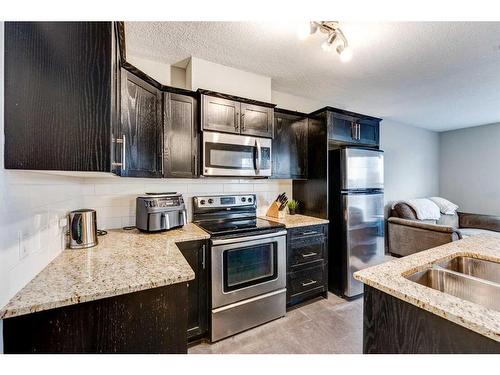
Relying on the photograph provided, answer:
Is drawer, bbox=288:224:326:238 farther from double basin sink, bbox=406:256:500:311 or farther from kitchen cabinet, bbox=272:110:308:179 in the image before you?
double basin sink, bbox=406:256:500:311

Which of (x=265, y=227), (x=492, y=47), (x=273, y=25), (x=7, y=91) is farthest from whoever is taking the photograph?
(x=265, y=227)

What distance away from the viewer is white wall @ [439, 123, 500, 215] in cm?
438

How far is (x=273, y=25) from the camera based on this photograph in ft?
5.48

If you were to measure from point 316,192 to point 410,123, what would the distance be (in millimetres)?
3273

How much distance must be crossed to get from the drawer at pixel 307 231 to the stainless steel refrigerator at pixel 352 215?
0.27 metres

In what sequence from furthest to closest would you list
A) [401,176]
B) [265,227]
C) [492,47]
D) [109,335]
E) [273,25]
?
[401,176], [265,227], [492,47], [273,25], [109,335]

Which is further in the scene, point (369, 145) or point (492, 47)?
point (369, 145)

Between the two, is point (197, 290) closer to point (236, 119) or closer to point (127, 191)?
point (127, 191)

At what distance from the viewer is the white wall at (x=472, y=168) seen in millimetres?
4375

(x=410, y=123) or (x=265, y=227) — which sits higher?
(x=410, y=123)

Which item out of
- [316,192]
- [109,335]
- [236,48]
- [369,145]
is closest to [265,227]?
[316,192]

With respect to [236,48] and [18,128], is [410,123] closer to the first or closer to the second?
[236,48]

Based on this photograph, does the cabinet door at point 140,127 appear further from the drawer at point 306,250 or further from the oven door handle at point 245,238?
the drawer at point 306,250

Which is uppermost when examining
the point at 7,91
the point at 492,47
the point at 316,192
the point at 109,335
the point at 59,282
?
the point at 492,47
